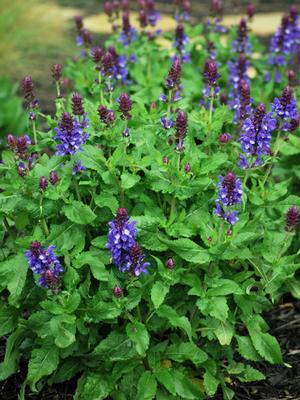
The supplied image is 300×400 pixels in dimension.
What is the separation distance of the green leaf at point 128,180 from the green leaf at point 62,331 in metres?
0.59

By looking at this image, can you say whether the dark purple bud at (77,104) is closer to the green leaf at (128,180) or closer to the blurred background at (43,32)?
the green leaf at (128,180)

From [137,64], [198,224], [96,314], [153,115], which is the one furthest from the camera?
[137,64]

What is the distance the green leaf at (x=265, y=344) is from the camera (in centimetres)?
290

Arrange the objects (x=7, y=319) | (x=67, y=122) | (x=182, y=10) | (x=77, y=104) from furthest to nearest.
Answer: (x=182, y=10) → (x=7, y=319) → (x=77, y=104) → (x=67, y=122)

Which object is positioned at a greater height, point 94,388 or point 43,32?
point 94,388

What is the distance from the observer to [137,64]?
4566mm

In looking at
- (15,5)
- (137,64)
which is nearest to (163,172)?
(137,64)

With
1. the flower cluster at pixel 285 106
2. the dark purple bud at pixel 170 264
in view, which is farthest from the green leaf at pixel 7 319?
the flower cluster at pixel 285 106

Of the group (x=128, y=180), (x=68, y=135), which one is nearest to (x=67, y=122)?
(x=68, y=135)

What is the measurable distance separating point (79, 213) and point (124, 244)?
302mm

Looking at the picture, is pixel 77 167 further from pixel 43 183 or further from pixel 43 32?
pixel 43 32

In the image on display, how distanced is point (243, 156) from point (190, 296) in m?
0.69

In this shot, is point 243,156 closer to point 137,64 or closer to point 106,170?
point 106,170

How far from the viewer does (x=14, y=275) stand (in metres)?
2.76
